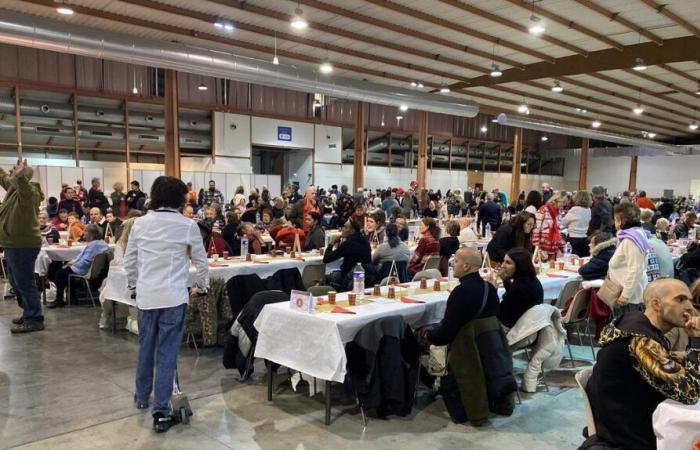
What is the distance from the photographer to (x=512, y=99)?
15.9 meters

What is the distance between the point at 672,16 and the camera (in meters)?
8.10

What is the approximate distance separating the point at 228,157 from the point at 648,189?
1949 cm

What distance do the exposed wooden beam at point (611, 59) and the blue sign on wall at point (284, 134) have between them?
247 inches

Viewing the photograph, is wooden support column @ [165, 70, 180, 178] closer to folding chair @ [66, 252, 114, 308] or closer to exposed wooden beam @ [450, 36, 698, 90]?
folding chair @ [66, 252, 114, 308]

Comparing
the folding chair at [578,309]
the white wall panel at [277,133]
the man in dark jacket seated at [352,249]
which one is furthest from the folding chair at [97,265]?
the white wall panel at [277,133]

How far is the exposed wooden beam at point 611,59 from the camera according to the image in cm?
931

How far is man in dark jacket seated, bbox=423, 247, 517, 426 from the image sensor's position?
3158mm

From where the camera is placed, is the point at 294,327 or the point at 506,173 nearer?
the point at 294,327

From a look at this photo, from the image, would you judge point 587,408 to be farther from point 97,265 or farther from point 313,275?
point 97,265

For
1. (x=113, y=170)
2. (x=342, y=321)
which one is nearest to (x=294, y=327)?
(x=342, y=321)

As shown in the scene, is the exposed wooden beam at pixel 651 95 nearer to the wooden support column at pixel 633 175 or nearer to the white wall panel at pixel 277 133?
the wooden support column at pixel 633 175

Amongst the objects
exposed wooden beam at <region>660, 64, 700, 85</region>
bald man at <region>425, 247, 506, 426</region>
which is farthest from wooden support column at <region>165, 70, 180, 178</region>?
exposed wooden beam at <region>660, 64, 700, 85</region>

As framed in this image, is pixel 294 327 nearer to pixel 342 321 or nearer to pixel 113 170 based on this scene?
pixel 342 321

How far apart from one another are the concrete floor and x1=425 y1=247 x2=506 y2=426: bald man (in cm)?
16
